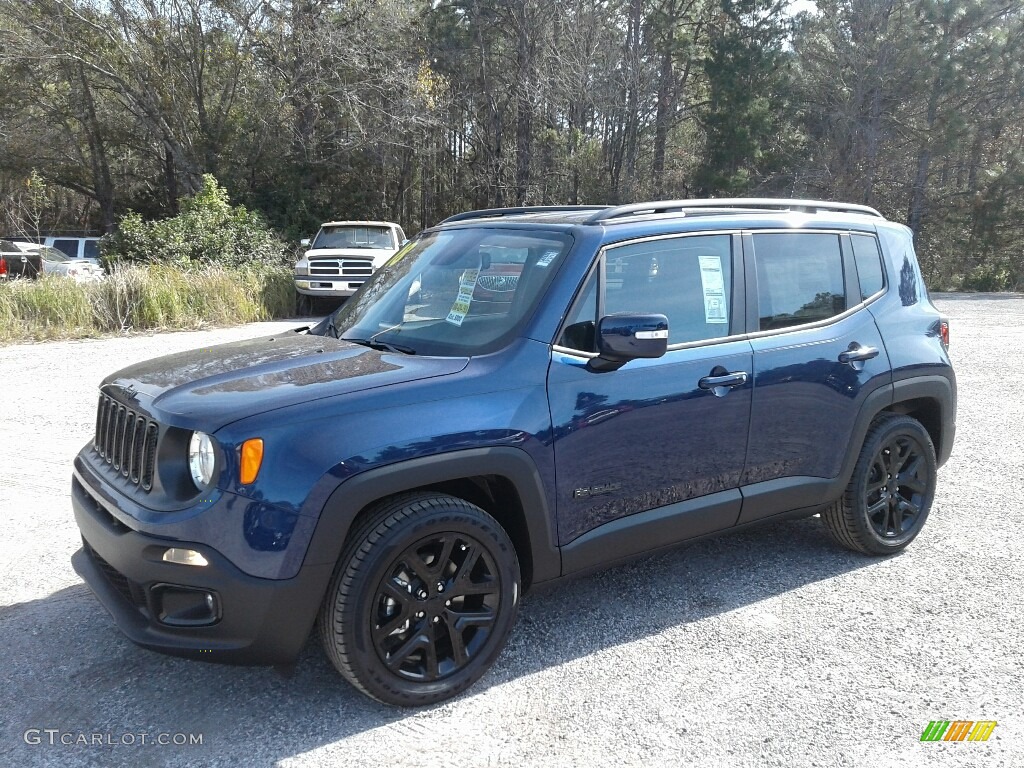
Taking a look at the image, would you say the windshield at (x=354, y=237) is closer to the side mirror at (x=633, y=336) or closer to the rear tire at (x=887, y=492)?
the rear tire at (x=887, y=492)

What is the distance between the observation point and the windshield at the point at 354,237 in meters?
16.9

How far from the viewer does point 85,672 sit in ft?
11.1

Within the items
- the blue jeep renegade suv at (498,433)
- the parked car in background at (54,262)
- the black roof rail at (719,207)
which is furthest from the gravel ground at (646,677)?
the parked car in background at (54,262)

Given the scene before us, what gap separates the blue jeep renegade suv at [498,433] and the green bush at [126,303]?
32.4ft

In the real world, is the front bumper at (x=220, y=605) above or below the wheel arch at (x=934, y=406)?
below

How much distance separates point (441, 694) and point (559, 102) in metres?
25.6

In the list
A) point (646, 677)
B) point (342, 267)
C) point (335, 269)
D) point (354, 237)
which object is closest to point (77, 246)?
point (354, 237)

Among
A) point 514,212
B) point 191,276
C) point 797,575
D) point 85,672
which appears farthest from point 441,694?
point 191,276

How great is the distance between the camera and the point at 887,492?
180 inches

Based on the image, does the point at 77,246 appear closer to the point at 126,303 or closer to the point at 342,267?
the point at 342,267

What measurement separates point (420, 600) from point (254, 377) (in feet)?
3.46

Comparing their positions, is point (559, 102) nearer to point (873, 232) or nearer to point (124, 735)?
point (873, 232)

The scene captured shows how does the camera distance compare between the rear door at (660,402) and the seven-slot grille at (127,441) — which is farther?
the rear door at (660,402)

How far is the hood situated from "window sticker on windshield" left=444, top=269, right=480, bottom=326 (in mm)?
313
